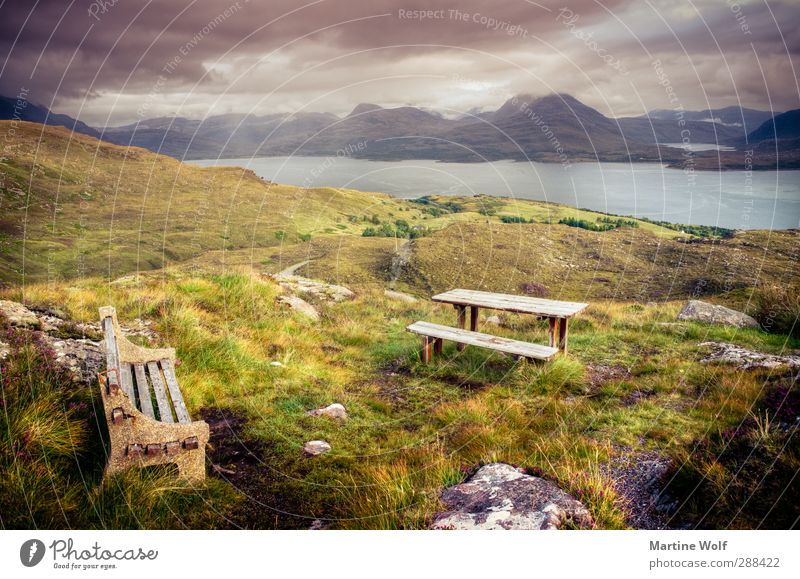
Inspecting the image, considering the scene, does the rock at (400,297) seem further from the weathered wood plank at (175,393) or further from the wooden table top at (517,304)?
the weathered wood plank at (175,393)

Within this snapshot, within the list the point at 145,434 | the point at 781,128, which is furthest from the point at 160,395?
the point at 781,128

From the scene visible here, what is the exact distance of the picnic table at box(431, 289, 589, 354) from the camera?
7574 mm

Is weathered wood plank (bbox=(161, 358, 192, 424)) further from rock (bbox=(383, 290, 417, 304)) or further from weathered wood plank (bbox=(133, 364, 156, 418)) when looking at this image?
rock (bbox=(383, 290, 417, 304))

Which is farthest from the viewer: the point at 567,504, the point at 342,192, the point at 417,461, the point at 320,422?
the point at 342,192

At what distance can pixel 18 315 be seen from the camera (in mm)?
5941

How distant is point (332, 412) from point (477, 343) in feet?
8.77

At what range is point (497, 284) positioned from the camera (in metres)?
18.9

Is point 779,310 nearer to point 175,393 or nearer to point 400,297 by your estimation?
point 400,297

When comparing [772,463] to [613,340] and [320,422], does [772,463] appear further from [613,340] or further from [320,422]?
[613,340]

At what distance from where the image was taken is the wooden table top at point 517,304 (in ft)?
24.8

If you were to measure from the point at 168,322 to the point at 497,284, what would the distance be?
46.0 feet

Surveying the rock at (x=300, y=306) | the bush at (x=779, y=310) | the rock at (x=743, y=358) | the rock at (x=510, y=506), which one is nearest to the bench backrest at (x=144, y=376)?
the rock at (x=510, y=506)
